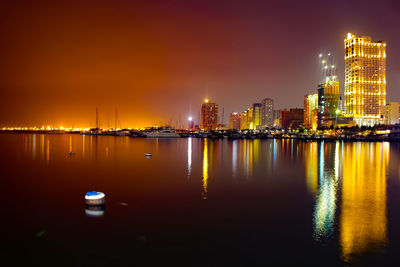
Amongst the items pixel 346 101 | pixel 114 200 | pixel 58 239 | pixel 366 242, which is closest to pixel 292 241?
pixel 366 242

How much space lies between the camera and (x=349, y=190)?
2228cm

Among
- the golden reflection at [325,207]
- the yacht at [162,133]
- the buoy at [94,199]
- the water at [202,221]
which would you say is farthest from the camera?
the yacht at [162,133]

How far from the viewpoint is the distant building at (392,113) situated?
583ft

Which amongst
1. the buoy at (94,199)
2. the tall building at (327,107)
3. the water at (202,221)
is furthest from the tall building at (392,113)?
the buoy at (94,199)

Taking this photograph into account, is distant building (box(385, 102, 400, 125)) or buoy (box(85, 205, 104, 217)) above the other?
distant building (box(385, 102, 400, 125))

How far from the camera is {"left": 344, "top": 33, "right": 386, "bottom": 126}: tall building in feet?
570

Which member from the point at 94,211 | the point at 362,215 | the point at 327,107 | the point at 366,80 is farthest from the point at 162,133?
the point at 362,215

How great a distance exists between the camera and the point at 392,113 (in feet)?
595

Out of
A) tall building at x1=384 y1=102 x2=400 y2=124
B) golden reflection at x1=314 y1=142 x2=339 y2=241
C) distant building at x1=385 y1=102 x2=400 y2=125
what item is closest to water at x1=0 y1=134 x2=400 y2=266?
golden reflection at x1=314 y1=142 x2=339 y2=241

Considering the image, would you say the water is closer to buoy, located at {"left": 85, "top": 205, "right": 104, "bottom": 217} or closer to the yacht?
buoy, located at {"left": 85, "top": 205, "right": 104, "bottom": 217}

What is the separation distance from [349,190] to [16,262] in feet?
64.4

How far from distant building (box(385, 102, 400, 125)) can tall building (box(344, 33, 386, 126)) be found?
696cm

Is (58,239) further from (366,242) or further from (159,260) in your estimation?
(366,242)

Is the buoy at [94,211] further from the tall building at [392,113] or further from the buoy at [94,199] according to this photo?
the tall building at [392,113]
